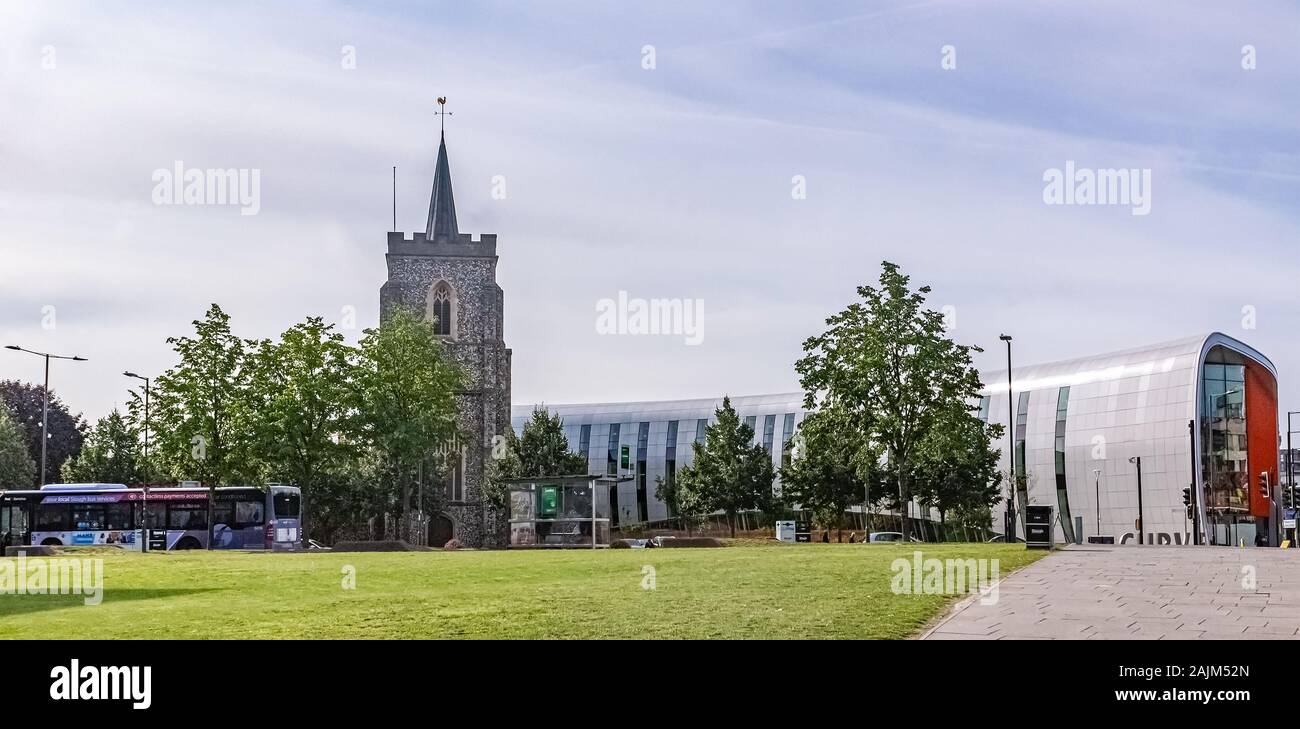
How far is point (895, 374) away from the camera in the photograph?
46312 mm

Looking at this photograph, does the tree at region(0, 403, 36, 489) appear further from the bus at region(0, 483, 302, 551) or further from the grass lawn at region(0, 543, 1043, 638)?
the grass lawn at region(0, 543, 1043, 638)

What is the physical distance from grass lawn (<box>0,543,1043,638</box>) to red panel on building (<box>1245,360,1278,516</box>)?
60050 millimetres

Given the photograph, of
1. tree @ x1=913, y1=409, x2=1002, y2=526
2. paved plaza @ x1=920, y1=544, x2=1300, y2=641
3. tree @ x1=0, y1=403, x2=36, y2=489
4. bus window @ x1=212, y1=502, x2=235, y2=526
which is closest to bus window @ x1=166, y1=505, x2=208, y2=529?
bus window @ x1=212, y1=502, x2=235, y2=526

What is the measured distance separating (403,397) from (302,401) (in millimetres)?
7539

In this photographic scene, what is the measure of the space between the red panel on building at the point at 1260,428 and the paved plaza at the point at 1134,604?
192 feet

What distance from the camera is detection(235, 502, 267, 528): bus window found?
5241 cm

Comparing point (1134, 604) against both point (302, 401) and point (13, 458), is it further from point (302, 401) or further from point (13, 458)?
point (13, 458)

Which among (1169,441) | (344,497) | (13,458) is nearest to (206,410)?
(344,497)

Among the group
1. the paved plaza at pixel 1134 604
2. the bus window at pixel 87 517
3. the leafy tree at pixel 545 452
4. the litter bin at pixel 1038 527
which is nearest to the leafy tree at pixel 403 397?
the leafy tree at pixel 545 452

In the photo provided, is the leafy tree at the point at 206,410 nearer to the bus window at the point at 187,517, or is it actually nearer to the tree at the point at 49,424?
the bus window at the point at 187,517
